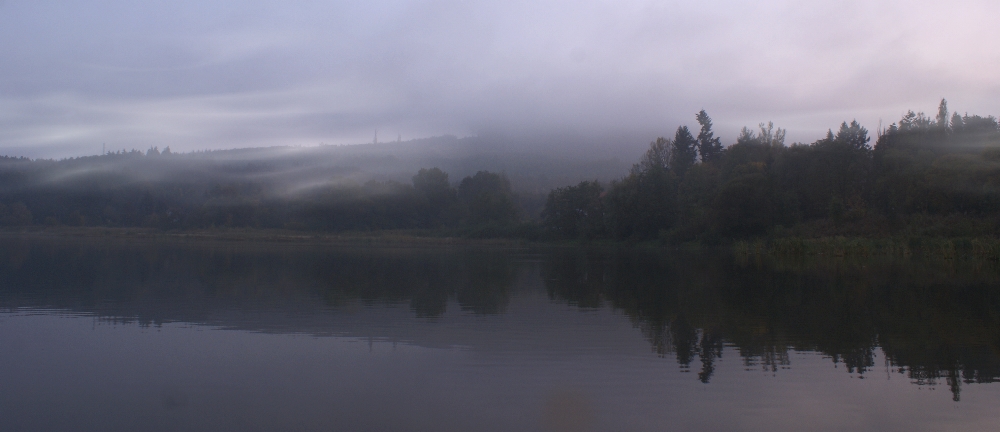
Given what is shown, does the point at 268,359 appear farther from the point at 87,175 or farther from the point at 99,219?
the point at 87,175

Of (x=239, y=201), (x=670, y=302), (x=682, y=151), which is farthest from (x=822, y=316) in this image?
(x=239, y=201)

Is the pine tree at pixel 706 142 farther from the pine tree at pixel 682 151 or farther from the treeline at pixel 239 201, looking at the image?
the treeline at pixel 239 201

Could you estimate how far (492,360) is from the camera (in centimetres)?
793

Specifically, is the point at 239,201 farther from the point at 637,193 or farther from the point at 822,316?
the point at 822,316

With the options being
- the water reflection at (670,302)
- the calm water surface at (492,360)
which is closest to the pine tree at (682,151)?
the water reflection at (670,302)

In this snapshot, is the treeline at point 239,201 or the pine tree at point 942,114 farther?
the treeline at point 239,201

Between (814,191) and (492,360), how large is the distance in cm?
5715

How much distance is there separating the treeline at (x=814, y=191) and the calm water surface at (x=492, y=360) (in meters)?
34.0

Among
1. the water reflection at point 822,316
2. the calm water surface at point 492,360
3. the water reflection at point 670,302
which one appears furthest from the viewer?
the water reflection at point 670,302

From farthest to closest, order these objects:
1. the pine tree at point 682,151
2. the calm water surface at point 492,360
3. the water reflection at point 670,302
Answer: the pine tree at point 682,151, the water reflection at point 670,302, the calm water surface at point 492,360

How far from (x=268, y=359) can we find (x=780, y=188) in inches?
2270

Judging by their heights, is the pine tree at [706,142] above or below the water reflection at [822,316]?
above

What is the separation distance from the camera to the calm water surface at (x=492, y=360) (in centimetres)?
578

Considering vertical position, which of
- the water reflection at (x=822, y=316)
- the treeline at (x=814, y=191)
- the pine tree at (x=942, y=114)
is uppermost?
the pine tree at (x=942, y=114)
